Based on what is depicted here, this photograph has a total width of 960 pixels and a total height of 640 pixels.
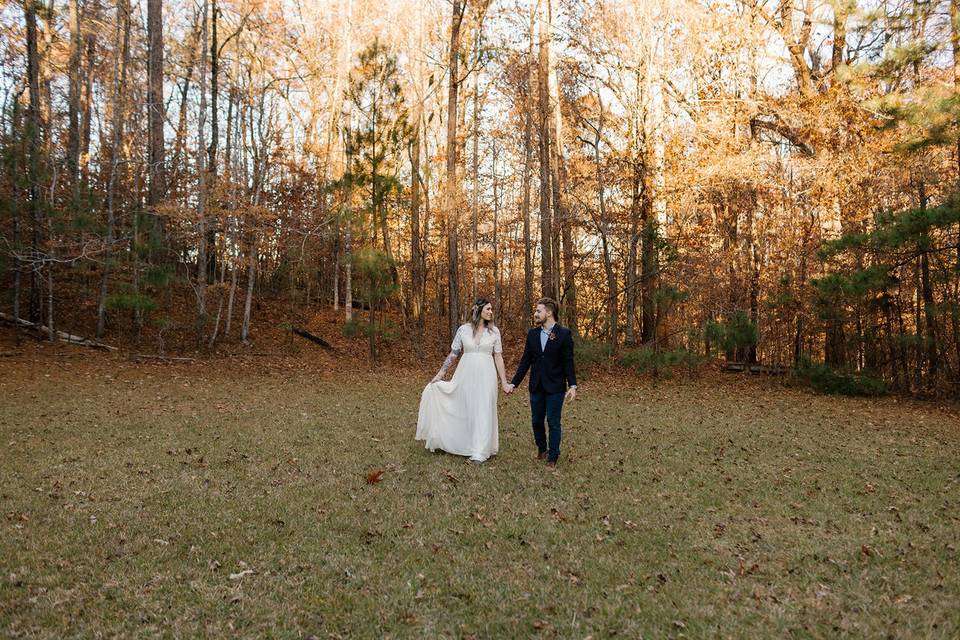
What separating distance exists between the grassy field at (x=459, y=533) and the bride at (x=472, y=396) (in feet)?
1.00

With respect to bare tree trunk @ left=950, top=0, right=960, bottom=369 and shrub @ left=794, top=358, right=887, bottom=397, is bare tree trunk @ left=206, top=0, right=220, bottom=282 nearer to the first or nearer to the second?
shrub @ left=794, top=358, right=887, bottom=397

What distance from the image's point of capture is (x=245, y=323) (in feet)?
63.3

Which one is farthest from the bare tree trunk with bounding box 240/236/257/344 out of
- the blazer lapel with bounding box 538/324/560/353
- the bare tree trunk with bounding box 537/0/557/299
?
the blazer lapel with bounding box 538/324/560/353

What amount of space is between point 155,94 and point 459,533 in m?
19.9

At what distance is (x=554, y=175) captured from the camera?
20.2 m

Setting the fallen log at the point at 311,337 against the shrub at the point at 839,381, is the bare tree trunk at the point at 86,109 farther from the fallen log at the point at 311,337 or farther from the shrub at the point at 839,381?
the shrub at the point at 839,381

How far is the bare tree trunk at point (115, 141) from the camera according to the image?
16.2 m

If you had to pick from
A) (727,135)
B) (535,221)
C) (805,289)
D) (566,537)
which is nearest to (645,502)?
(566,537)

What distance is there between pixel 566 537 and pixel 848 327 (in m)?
15.3

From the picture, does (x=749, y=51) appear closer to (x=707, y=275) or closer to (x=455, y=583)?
(x=707, y=275)

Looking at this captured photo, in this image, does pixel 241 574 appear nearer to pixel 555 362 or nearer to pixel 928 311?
pixel 555 362

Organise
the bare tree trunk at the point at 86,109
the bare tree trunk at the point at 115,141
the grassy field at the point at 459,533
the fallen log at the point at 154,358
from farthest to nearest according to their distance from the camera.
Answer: the bare tree trunk at the point at 86,109, the fallen log at the point at 154,358, the bare tree trunk at the point at 115,141, the grassy field at the point at 459,533

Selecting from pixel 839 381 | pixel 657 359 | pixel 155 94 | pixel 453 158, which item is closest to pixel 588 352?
pixel 657 359

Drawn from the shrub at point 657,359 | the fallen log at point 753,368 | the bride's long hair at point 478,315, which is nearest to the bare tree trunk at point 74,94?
the bride's long hair at point 478,315
